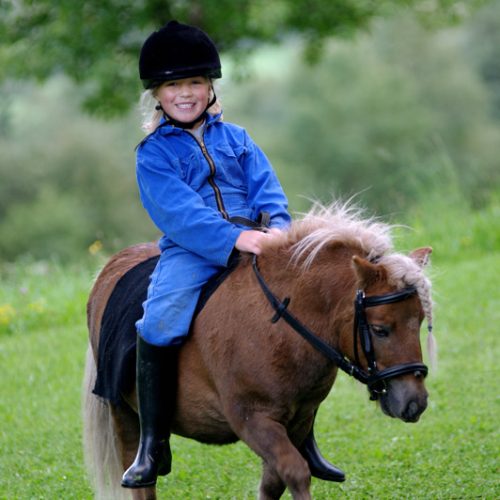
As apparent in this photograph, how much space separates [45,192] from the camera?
40.0 metres

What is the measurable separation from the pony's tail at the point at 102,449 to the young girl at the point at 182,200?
0.70m

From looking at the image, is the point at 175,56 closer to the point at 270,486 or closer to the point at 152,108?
the point at 152,108

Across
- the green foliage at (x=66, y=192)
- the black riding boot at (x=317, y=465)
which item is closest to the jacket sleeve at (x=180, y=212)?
the black riding boot at (x=317, y=465)

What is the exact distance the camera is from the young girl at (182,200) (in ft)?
15.0

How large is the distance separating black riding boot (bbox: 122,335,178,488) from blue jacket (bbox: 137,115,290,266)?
1.77 ft

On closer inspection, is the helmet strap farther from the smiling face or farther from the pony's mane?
the pony's mane

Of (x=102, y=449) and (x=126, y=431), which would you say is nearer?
(x=126, y=431)

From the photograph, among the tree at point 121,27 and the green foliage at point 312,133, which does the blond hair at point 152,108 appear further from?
the green foliage at point 312,133

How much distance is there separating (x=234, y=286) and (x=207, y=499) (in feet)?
6.80

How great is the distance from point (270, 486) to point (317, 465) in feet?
0.92

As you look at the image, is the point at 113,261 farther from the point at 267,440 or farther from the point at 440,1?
the point at 440,1

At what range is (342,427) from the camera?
759 centimetres

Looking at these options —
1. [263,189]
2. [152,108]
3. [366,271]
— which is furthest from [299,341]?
[152,108]

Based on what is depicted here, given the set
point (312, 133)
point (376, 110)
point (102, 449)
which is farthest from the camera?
point (312, 133)
